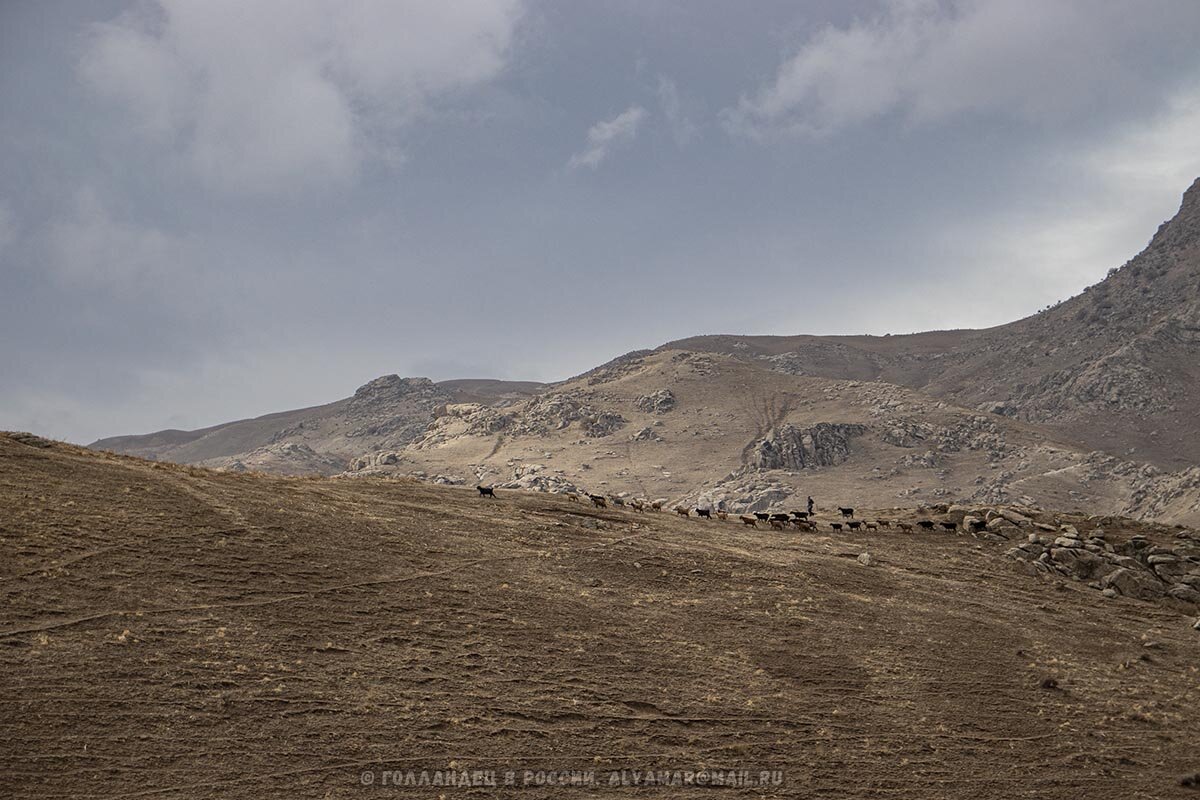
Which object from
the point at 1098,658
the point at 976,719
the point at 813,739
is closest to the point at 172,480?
the point at 813,739

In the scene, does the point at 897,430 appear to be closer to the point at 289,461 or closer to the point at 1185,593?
the point at 1185,593

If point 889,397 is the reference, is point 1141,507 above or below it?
below

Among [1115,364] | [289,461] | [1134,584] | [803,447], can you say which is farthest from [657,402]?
[1134,584]

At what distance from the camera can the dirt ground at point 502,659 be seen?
637 inches

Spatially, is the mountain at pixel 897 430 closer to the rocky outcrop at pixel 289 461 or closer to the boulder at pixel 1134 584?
the rocky outcrop at pixel 289 461

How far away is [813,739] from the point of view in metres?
19.1

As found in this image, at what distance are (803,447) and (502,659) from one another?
89.7 meters

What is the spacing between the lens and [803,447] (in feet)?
347

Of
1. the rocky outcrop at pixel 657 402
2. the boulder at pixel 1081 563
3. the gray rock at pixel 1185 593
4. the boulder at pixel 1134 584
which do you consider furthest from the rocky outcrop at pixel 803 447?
the gray rock at pixel 1185 593

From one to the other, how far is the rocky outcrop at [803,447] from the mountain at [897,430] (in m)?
0.25

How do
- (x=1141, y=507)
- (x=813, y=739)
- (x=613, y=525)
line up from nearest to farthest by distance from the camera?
(x=813, y=739) < (x=613, y=525) < (x=1141, y=507)

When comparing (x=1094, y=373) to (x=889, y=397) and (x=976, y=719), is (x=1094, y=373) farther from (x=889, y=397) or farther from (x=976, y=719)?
(x=976, y=719)

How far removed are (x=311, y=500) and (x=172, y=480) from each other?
4.50m

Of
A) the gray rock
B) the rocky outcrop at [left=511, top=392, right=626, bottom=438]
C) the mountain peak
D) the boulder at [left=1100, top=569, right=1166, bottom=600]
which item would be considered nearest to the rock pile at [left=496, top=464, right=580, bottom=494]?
the rocky outcrop at [left=511, top=392, right=626, bottom=438]
